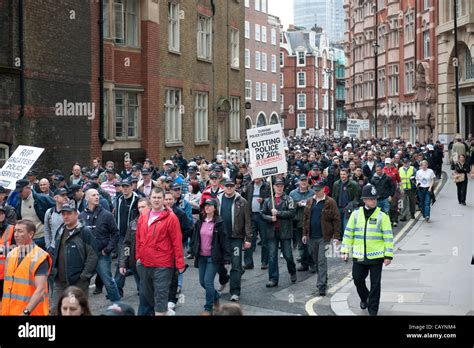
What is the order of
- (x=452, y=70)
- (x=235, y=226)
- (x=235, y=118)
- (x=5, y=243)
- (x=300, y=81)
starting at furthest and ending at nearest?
(x=300, y=81)
(x=452, y=70)
(x=235, y=118)
(x=235, y=226)
(x=5, y=243)

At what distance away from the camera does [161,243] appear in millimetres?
9898

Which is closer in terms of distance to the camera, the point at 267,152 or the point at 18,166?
the point at 18,166

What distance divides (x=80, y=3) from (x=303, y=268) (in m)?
12.8

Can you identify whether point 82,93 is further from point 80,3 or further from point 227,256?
point 227,256

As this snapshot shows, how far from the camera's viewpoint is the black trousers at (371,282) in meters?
10.8

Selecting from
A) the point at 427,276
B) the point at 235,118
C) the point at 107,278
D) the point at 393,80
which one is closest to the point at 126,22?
the point at 235,118

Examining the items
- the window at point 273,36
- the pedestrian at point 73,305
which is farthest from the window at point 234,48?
the window at point 273,36

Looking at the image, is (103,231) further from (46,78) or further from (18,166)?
(46,78)

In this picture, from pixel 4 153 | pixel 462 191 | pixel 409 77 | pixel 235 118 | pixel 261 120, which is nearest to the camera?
pixel 4 153

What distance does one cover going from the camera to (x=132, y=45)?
2723 cm

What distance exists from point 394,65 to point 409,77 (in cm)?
413
